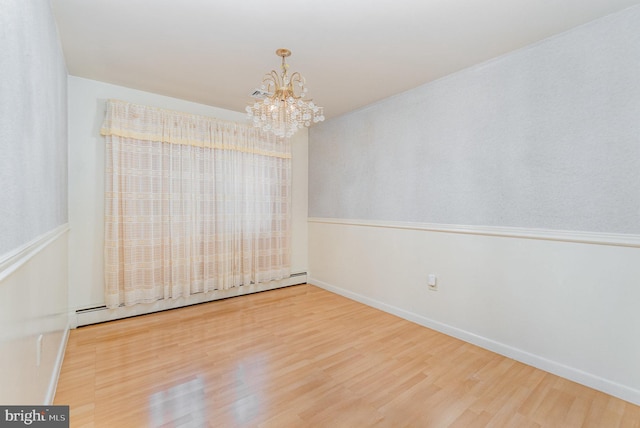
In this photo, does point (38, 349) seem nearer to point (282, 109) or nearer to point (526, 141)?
point (282, 109)

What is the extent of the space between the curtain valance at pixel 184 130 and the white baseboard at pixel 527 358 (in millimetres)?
2535

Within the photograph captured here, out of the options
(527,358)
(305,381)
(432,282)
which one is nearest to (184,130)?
(305,381)

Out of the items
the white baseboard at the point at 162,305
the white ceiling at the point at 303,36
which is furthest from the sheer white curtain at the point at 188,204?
the white ceiling at the point at 303,36

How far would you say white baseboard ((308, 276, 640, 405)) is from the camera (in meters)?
1.90

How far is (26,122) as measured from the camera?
1205 mm

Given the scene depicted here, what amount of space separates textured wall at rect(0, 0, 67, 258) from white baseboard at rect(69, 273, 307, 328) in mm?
1594

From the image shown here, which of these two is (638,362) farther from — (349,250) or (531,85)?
(349,250)

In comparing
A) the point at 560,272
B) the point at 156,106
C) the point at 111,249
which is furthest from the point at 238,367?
the point at 156,106

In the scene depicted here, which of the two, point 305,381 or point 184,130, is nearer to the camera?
point 305,381

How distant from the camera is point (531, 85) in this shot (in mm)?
2283

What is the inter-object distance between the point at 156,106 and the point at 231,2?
1977 millimetres

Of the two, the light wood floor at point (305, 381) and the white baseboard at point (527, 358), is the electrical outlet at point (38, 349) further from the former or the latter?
the white baseboard at point (527, 358)

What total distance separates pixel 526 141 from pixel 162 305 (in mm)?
4003

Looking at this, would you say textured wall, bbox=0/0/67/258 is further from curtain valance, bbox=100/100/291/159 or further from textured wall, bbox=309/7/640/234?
textured wall, bbox=309/7/640/234
